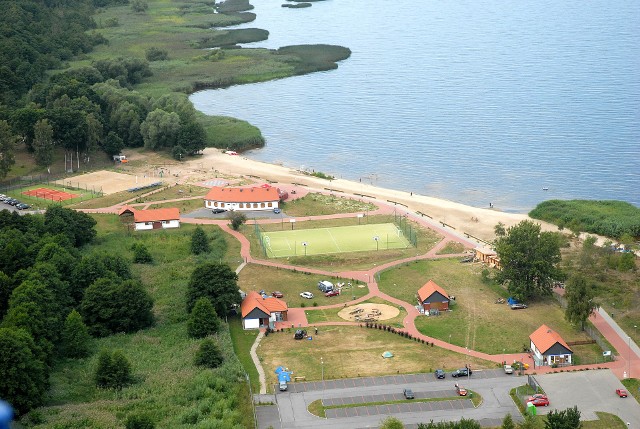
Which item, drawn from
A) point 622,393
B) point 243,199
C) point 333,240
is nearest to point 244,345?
point 333,240

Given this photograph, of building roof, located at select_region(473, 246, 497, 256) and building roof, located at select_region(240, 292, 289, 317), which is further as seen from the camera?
building roof, located at select_region(473, 246, 497, 256)

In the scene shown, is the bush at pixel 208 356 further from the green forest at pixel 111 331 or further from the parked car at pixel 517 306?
the parked car at pixel 517 306

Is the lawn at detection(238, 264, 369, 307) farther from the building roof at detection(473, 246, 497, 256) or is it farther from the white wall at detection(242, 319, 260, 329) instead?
the building roof at detection(473, 246, 497, 256)

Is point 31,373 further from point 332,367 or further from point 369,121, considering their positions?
point 369,121

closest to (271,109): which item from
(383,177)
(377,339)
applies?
(383,177)

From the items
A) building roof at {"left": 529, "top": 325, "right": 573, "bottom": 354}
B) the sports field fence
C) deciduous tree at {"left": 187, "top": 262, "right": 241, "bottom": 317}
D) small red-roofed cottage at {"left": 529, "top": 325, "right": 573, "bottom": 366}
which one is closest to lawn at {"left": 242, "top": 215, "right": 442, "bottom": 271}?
the sports field fence

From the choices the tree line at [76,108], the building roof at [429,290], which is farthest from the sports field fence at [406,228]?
the tree line at [76,108]

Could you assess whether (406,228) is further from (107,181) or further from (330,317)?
(107,181)
